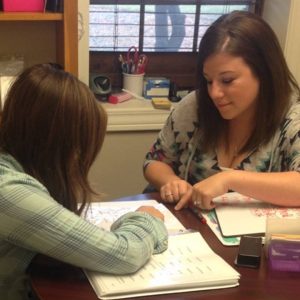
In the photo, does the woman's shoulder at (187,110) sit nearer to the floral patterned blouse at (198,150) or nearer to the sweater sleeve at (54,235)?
the floral patterned blouse at (198,150)

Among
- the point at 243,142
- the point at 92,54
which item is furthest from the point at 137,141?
the point at 243,142

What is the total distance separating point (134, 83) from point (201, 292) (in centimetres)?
163

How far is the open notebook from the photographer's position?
3.38 ft

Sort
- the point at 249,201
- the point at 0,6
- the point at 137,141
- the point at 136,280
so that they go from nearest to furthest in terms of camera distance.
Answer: the point at 136,280
the point at 249,201
the point at 0,6
the point at 137,141

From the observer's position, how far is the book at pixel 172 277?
3.37ft

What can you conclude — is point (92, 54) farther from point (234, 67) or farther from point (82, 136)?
point (82, 136)

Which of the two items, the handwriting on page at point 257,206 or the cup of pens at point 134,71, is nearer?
the handwriting on page at point 257,206

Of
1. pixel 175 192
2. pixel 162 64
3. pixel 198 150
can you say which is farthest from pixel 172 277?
pixel 162 64

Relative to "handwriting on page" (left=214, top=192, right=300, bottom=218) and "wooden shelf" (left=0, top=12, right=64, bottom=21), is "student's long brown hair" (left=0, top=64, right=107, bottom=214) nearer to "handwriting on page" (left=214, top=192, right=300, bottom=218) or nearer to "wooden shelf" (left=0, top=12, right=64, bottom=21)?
"handwriting on page" (left=214, top=192, right=300, bottom=218)

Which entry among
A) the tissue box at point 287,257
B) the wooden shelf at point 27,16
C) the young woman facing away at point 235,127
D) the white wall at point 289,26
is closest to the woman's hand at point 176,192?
the young woman facing away at point 235,127

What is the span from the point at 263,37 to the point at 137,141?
3.36 ft

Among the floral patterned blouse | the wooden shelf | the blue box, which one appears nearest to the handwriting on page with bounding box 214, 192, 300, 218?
the floral patterned blouse

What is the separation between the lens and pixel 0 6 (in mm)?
1899

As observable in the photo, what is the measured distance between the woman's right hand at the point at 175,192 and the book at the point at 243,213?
0.09 meters
